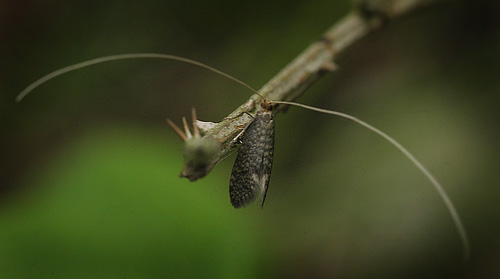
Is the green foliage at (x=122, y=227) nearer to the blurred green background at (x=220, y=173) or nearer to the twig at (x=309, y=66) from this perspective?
the blurred green background at (x=220, y=173)

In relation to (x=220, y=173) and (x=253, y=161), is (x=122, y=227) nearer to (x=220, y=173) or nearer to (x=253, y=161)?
(x=220, y=173)

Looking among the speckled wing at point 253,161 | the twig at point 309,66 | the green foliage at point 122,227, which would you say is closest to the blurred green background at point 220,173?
the green foliage at point 122,227

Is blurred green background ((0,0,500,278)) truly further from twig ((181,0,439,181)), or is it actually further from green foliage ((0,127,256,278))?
twig ((181,0,439,181))

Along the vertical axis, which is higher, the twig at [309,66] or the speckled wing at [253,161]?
the twig at [309,66]

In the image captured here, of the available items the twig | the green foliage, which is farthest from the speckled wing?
the green foliage

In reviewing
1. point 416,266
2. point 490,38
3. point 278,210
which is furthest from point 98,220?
point 490,38

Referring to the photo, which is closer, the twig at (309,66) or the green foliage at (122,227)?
the twig at (309,66)
